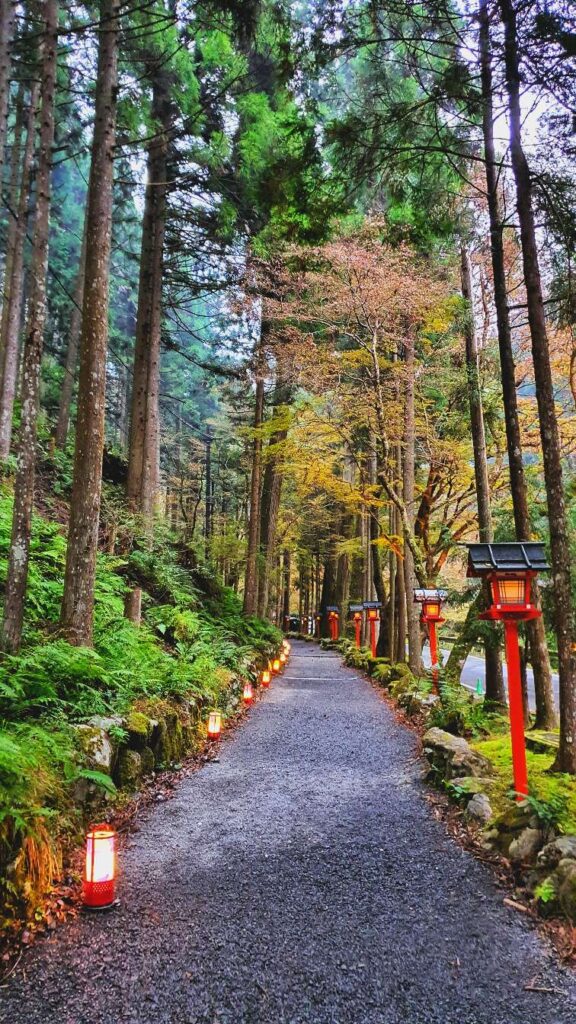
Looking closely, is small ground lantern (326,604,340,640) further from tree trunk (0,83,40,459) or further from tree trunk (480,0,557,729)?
tree trunk (480,0,557,729)

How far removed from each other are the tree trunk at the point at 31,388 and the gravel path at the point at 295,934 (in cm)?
246

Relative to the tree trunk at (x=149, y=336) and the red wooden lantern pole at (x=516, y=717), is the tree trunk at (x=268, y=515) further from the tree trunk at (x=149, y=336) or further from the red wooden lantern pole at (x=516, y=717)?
the red wooden lantern pole at (x=516, y=717)

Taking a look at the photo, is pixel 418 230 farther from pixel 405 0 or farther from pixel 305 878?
pixel 305 878

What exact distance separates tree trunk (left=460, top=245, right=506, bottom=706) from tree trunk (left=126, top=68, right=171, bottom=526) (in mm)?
6331


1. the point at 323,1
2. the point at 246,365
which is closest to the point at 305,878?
the point at 323,1

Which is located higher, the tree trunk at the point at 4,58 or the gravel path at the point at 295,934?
the tree trunk at the point at 4,58

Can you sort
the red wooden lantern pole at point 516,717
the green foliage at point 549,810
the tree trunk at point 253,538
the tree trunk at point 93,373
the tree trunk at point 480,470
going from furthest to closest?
the tree trunk at point 253,538
the tree trunk at point 480,470
the tree trunk at point 93,373
the red wooden lantern pole at point 516,717
the green foliage at point 549,810

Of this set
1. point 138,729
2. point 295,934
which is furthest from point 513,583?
point 138,729

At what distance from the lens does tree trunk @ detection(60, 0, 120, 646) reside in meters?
5.61

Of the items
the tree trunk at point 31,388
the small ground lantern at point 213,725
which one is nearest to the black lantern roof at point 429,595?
the small ground lantern at point 213,725

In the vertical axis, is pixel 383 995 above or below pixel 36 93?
below

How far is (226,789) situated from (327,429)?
8794mm

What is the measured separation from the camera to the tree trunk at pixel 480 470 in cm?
867

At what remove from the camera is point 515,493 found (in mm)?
5801
